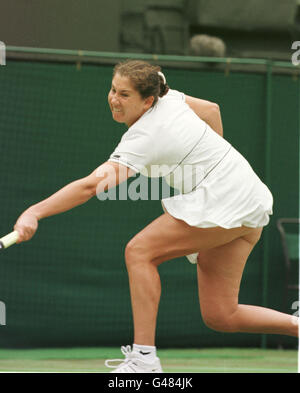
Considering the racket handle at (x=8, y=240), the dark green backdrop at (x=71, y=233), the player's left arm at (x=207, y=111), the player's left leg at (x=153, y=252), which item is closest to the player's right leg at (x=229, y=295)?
the player's left leg at (x=153, y=252)

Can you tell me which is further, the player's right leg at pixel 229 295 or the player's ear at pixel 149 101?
the player's right leg at pixel 229 295

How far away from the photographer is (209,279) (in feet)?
13.1

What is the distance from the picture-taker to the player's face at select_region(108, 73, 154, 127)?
372 cm

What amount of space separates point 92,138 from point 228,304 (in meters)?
3.07

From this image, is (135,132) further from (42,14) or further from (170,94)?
(42,14)

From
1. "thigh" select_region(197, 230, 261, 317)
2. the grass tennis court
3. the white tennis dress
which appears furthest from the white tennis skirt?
the grass tennis court

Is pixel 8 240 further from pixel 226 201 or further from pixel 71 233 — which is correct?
pixel 71 233

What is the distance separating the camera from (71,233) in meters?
6.62

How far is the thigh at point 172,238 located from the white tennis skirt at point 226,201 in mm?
41

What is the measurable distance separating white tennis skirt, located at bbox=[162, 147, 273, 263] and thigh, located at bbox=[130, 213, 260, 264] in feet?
0.14

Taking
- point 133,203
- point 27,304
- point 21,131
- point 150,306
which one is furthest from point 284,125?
point 150,306

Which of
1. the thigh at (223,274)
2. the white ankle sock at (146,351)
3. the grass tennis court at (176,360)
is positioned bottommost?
the grass tennis court at (176,360)

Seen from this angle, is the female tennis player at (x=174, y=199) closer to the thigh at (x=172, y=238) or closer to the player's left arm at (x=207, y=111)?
the thigh at (x=172, y=238)

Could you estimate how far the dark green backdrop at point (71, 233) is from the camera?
6527mm
